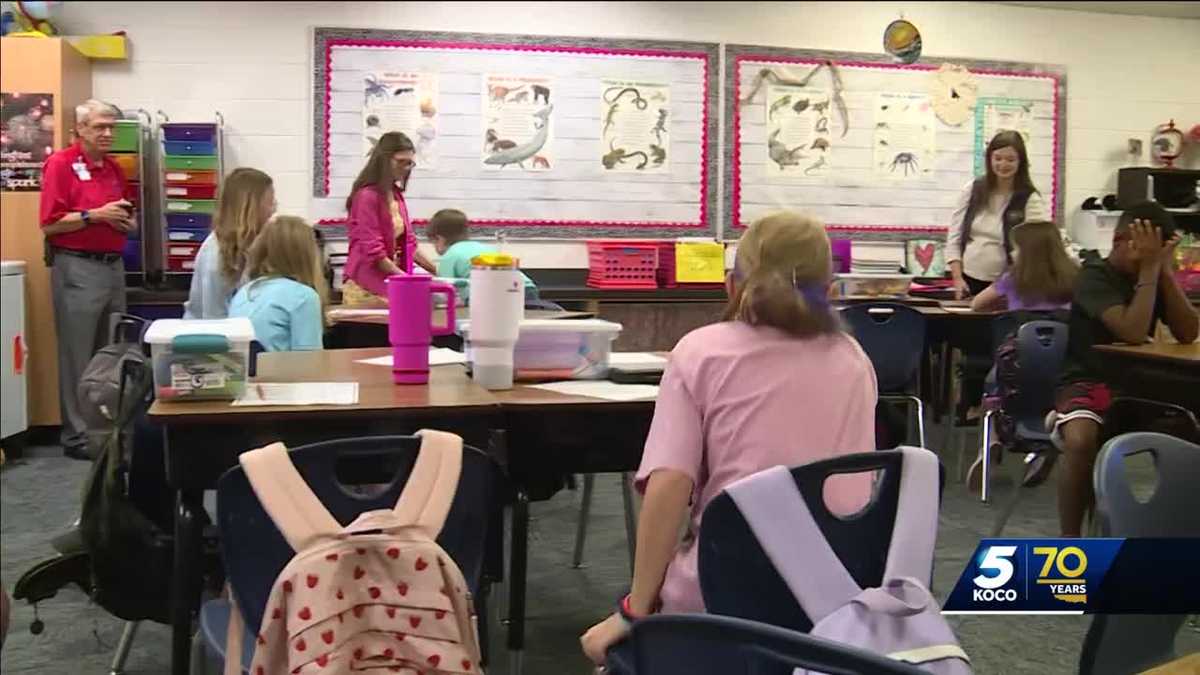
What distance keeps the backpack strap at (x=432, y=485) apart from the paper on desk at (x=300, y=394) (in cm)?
41

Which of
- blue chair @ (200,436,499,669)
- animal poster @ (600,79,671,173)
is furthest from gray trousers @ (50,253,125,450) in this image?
blue chair @ (200,436,499,669)

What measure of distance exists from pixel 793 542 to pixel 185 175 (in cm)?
427

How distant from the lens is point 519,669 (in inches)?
86.0

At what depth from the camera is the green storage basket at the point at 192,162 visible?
16.3 feet

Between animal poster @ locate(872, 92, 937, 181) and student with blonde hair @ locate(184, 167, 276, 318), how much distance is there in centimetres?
186

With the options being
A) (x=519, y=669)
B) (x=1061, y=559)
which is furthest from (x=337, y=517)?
(x=1061, y=559)

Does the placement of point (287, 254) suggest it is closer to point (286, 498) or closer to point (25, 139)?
point (286, 498)

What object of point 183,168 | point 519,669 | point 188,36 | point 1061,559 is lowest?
point 519,669

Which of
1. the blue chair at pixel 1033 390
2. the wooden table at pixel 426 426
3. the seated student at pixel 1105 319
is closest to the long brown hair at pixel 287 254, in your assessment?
the wooden table at pixel 426 426

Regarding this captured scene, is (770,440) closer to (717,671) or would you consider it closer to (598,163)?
(717,671)

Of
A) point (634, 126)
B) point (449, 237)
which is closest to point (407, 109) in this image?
point (449, 237)

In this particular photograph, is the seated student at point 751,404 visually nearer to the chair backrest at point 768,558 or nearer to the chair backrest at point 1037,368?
the chair backrest at point 768,558

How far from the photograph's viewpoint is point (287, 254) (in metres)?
3.01

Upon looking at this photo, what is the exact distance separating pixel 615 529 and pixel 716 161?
110 inches
